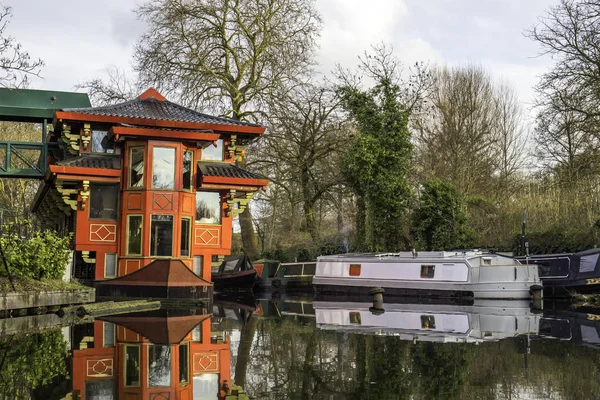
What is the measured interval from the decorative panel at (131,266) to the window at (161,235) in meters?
0.63

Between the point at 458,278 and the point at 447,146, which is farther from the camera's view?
the point at 447,146

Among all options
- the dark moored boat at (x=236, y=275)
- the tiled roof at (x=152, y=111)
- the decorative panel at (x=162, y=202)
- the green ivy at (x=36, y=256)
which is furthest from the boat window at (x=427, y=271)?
the green ivy at (x=36, y=256)

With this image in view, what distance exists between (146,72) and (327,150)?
9.97 metres

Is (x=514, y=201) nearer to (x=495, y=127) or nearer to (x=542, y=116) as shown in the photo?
(x=542, y=116)

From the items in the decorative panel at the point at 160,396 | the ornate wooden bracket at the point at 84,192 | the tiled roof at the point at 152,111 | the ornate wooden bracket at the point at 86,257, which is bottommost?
the decorative panel at the point at 160,396

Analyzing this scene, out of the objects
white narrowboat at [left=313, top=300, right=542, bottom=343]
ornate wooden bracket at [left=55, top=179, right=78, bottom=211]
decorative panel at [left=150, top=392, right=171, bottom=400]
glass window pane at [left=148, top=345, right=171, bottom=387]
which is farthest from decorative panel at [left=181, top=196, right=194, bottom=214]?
decorative panel at [left=150, top=392, right=171, bottom=400]

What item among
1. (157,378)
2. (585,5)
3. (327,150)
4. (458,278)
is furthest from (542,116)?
(157,378)

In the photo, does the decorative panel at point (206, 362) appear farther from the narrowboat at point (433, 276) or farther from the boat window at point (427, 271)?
the boat window at point (427, 271)

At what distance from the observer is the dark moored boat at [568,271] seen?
27.7m

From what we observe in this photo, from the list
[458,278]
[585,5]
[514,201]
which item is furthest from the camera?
[514,201]

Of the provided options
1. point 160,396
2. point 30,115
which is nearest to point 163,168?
point 30,115

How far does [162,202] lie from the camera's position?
2594 centimetres

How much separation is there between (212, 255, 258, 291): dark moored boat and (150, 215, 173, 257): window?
10918 mm

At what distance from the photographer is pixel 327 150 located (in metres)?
41.1
